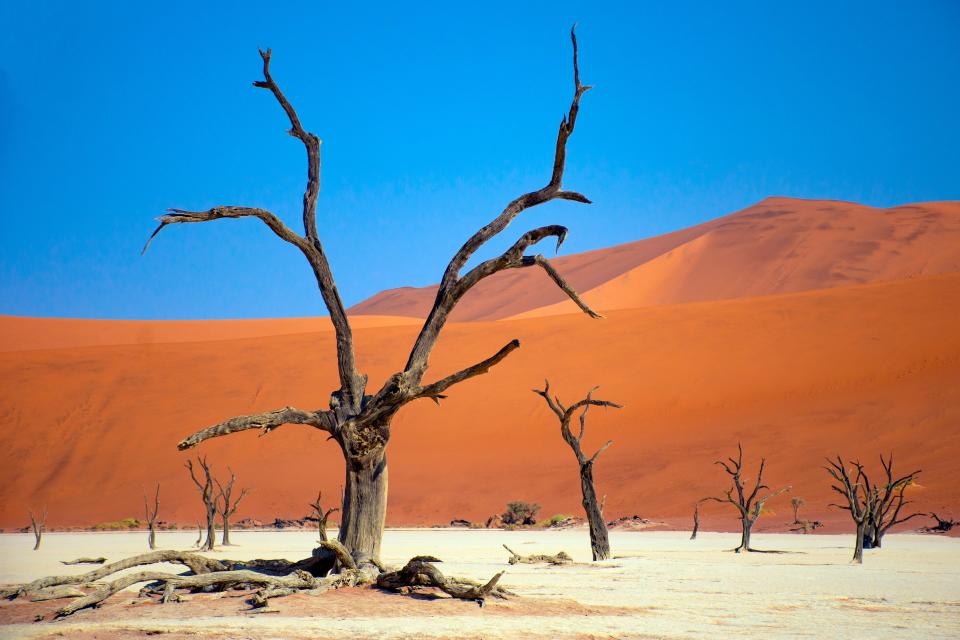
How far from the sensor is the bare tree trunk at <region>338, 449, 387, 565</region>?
31.2ft

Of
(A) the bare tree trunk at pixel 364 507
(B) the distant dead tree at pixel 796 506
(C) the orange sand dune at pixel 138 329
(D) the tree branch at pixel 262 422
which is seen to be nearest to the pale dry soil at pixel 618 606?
(A) the bare tree trunk at pixel 364 507

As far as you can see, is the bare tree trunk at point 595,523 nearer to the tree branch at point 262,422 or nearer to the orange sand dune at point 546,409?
the tree branch at point 262,422

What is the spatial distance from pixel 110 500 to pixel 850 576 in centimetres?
3150

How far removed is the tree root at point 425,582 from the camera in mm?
8977

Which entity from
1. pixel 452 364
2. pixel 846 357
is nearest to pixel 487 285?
pixel 452 364

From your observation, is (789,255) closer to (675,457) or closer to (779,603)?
(675,457)

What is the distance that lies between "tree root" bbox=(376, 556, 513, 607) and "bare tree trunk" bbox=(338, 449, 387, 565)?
423mm

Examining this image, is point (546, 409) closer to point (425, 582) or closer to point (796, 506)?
point (796, 506)

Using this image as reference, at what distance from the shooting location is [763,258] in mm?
81875

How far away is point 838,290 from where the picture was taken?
167 feet

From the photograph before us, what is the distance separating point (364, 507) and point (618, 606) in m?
2.82

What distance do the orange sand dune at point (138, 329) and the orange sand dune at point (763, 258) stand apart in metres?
22.4

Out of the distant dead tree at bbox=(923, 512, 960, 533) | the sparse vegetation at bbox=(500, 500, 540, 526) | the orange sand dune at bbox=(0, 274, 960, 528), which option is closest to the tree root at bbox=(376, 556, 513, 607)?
the distant dead tree at bbox=(923, 512, 960, 533)

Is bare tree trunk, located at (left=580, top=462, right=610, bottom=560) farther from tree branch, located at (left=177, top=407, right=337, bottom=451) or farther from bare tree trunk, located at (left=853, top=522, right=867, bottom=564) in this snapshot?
tree branch, located at (left=177, top=407, right=337, bottom=451)
